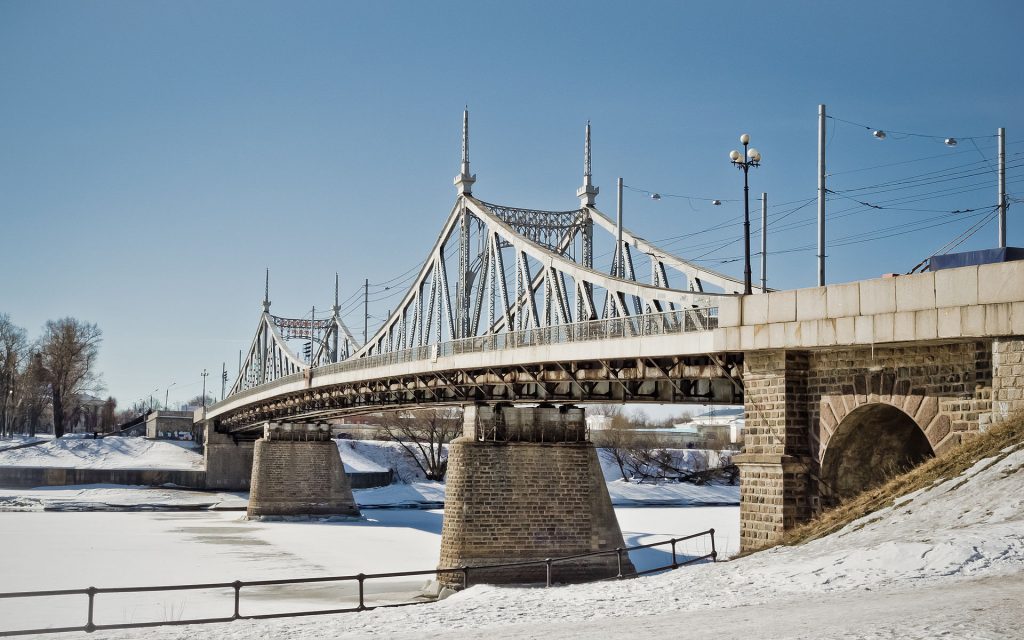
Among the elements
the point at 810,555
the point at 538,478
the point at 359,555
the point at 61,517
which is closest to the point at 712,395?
the point at 538,478

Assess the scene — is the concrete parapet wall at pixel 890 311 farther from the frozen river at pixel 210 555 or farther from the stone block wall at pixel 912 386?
the frozen river at pixel 210 555

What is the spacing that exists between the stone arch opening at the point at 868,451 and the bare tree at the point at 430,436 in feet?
219

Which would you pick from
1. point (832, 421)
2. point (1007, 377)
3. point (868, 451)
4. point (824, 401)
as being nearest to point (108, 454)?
point (868, 451)

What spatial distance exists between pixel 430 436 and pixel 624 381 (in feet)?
202

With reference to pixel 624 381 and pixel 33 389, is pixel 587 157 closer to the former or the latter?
pixel 624 381

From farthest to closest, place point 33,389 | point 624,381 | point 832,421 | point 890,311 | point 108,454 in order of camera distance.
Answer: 1. point 33,389
2. point 108,454
3. point 624,381
4. point 832,421
5. point 890,311

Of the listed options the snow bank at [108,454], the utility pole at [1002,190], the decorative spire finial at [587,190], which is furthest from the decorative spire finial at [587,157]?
the snow bank at [108,454]

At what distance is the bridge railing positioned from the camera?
81.6ft

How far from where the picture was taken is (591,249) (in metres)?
47.8

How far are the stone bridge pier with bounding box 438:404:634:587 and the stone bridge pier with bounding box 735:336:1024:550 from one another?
42.3 ft

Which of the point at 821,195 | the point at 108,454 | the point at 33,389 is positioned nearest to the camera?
the point at 821,195

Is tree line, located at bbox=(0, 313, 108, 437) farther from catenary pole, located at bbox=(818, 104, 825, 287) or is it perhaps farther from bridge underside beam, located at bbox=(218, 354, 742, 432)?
catenary pole, located at bbox=(818, 104, 825, 287)

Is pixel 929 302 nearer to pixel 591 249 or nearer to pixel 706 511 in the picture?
pixel 591 249

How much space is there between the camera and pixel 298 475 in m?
63.3
